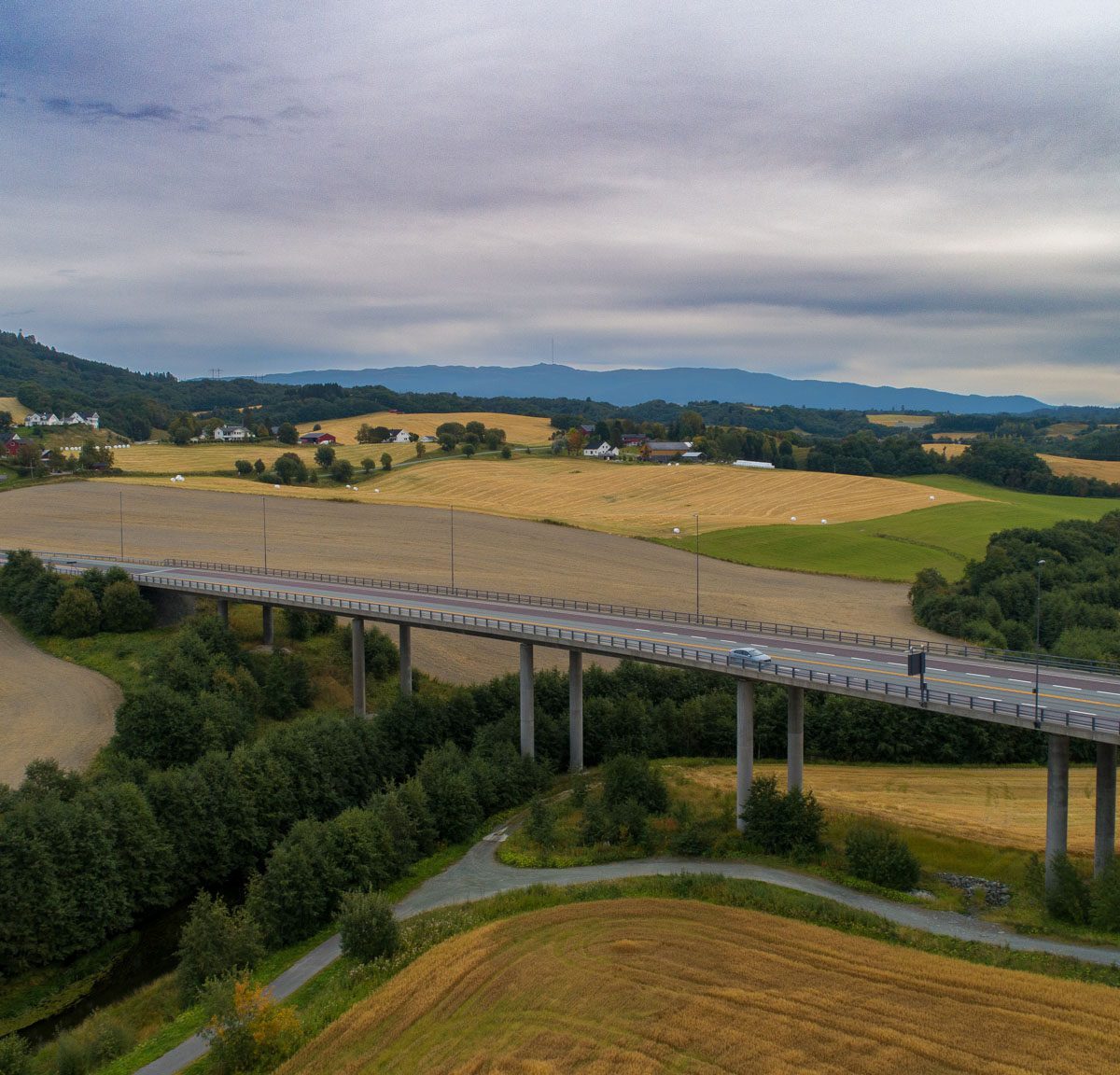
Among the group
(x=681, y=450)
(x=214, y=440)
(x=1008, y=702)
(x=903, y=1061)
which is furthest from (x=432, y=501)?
(x=903, y=1061)

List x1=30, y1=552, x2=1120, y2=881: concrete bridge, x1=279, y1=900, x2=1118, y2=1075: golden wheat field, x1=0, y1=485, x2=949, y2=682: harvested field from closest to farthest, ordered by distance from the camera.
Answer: x1=279, y1=900, x2=1118, y2=1075: golden wheat field
x1=30, y1=552, x2=1120, y2=881: concrete bridge
x1=0, y1=485, x2=949, y2=682: harvested field

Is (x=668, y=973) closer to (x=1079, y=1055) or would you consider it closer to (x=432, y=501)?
(x=1079, y=1055)

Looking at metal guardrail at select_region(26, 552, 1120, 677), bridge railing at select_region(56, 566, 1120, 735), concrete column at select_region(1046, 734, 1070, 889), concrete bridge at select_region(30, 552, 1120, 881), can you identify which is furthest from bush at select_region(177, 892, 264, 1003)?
metal guardrail at select_region(26, 552, 1120, 677)

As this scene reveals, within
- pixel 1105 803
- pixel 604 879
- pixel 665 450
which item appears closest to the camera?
pixel 1105 803

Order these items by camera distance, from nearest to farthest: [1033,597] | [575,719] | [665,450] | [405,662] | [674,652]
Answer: [674,652]
[575,719]
[405,662]
[1033,597]
[665,450]

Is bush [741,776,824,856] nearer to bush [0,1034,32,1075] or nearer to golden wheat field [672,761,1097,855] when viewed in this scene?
golden wheat field [672,761,1097,855]

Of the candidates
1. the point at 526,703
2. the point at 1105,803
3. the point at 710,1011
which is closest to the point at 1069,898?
the point at 1105,803

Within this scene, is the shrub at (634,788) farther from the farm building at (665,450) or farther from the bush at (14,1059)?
the farm building at (665,450)

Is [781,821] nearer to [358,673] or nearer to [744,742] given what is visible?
[744,742]
